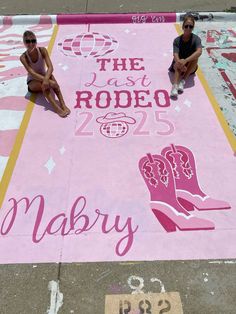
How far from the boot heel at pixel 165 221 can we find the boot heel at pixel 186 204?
0.97ft

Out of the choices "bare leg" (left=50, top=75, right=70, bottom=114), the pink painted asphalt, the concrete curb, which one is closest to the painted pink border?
the concrete curb

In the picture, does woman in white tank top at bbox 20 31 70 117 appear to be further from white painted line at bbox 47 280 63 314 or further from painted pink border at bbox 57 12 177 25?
painted pink border at bbox 57 12 177 25

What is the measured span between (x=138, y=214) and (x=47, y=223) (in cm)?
108

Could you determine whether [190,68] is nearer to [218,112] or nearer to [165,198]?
[218,112]

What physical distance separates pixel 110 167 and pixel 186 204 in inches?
46.5

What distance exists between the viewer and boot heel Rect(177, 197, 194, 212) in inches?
176

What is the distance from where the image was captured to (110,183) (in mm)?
4836

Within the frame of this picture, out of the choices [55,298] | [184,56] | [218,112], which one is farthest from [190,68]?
[55,298]

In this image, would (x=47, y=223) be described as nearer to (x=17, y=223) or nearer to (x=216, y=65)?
(x=17, y=223)

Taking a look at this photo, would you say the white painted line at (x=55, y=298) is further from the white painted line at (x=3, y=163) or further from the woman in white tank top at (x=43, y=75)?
the woman in white tank top at (x=43, y=75)

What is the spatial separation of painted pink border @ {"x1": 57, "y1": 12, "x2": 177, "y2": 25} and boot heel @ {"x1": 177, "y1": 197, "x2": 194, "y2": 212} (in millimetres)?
5717

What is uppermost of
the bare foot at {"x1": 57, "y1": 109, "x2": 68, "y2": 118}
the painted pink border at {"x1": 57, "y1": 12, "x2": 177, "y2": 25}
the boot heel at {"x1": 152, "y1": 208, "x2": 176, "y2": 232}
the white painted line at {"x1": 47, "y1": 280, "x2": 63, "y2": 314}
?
the painted pink border at {"x1": 57, "y1": 12, "x2": 177, "y2": 25}

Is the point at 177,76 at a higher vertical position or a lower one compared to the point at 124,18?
lower

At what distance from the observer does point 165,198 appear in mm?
4586
